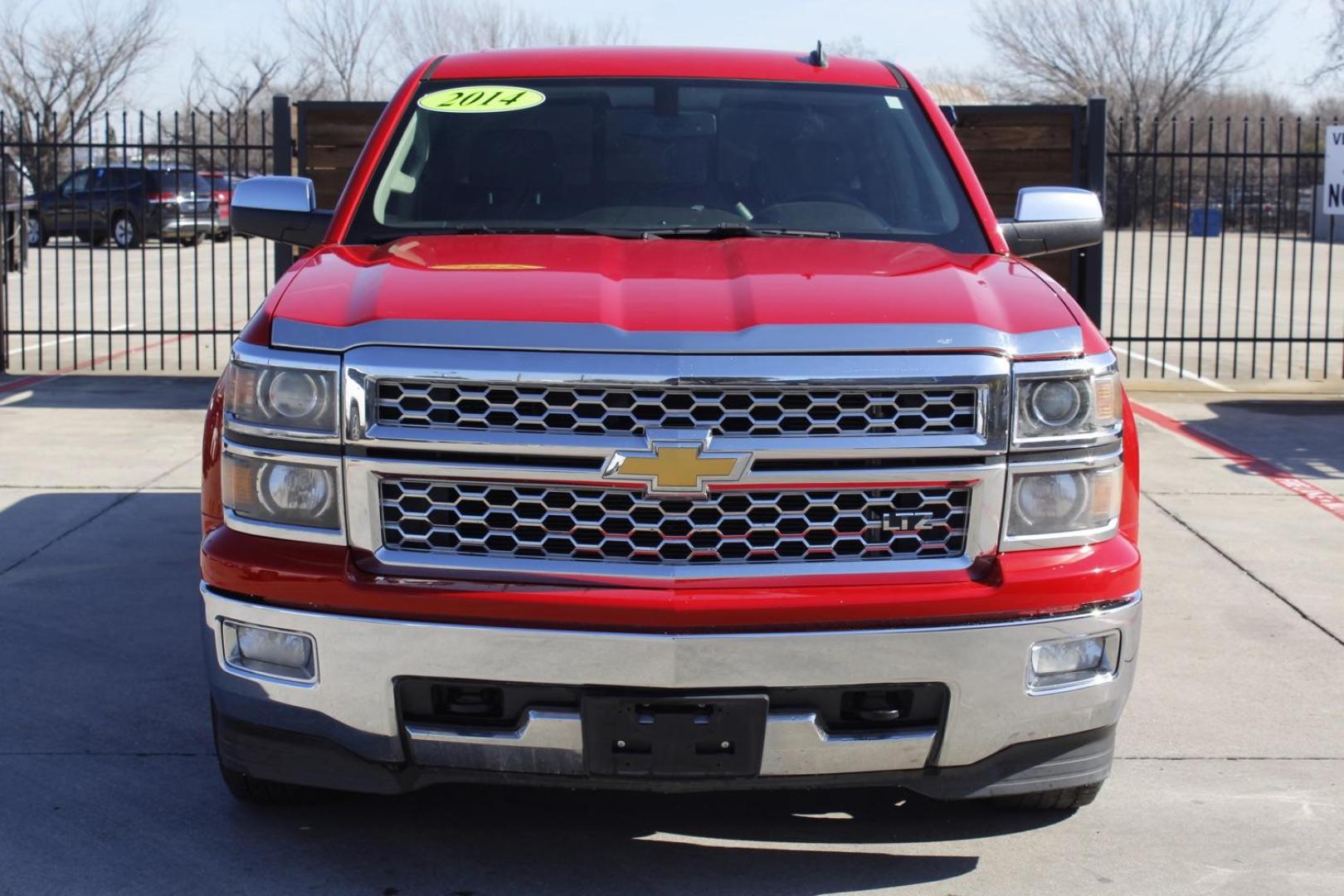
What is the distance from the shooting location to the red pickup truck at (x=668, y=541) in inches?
129

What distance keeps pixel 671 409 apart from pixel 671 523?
0.24m

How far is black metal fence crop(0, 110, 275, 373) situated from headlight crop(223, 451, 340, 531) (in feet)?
21.7

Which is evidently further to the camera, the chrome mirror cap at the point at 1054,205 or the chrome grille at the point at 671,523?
the chrome mirror cap at the point at 1054,205

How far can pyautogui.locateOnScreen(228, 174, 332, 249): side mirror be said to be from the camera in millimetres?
4922

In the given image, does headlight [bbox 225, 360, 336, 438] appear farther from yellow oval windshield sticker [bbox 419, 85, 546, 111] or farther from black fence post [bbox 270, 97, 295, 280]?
black fence post [bbox 270, 97, 295, 280]

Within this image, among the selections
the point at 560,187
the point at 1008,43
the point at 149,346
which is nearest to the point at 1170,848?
the point at 560,187

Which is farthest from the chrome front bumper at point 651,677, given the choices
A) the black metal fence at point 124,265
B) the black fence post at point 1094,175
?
the black fence post at point 1094,175

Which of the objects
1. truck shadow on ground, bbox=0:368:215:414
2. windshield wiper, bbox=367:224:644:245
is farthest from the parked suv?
windshield wiper, bbox=367:224:644:245

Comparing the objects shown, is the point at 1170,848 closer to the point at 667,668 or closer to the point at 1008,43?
the point at 667,668

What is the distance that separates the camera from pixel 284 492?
3.43 metres

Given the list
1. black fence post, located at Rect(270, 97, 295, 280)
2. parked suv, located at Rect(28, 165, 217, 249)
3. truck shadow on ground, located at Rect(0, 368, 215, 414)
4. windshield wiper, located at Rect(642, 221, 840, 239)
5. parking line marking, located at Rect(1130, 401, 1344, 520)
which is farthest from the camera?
parked suv, located at Rect(28, 165, 217, 249)

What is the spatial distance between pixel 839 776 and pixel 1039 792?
2.35 ft

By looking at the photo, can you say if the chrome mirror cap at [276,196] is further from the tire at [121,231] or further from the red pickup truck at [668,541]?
the tire at [121,231]

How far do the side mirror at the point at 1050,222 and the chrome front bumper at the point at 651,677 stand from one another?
5.50ft
